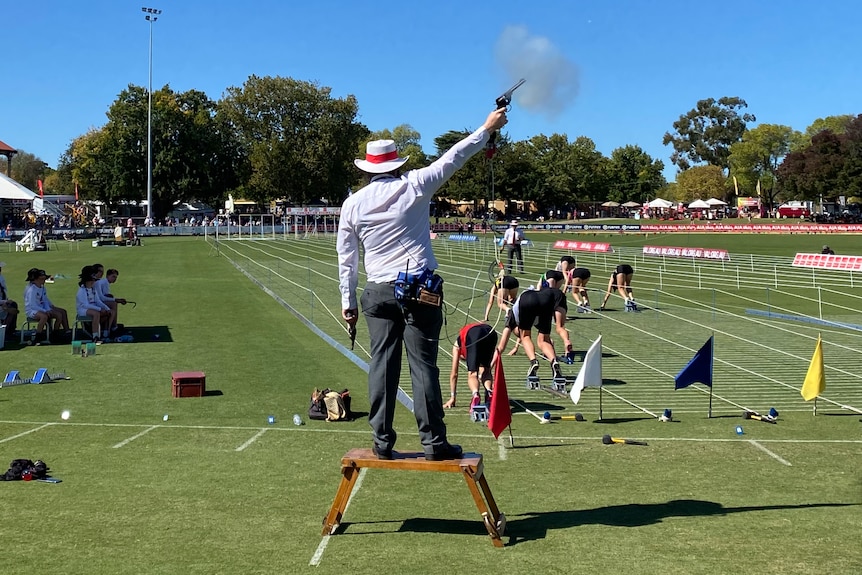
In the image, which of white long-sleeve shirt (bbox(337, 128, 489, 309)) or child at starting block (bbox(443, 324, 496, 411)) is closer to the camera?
white long-sleeve shirt (bbox(337, 128, 489, 309))

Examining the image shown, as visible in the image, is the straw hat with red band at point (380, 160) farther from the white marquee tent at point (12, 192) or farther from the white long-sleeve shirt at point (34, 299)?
the white marquee tent at point (12, 192)

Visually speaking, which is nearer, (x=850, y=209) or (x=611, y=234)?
(x=611, y=234)

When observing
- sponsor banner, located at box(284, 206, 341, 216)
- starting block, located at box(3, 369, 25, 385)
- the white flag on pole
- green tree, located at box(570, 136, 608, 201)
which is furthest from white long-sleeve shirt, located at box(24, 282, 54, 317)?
green tree, located at box(570, 136, 608, 201)

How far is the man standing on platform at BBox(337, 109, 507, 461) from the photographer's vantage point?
6.05 metres

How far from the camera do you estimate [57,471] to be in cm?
786

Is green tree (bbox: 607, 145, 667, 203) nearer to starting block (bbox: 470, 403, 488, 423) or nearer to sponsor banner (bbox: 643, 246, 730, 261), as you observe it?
sponsor banner (bbox: 643, 246, 730, 261)

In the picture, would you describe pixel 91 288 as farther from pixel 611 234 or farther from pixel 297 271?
pixel 611 234

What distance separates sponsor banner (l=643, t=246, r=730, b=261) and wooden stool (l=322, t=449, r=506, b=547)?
3426 cm

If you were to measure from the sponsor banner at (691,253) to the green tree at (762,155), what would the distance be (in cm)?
9135

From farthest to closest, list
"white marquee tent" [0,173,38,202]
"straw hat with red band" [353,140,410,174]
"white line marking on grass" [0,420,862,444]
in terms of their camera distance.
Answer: "white marquee tent" [0,173,38,202], "white line marking on grass" [0,420,862,444], "straw hat with red band" [353,140,410,174]

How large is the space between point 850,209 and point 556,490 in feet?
378

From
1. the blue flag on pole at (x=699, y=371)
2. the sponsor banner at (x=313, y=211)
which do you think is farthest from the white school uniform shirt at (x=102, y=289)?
the sponsor banner at (x=313, y=211)

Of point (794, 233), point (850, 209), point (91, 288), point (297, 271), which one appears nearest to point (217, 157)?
point (794, 233)

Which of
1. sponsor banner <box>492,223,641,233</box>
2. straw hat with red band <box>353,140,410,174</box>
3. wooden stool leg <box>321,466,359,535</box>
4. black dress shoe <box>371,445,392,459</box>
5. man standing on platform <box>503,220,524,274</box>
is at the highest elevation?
straw hat with red band <box>353,140,410,174</box>
